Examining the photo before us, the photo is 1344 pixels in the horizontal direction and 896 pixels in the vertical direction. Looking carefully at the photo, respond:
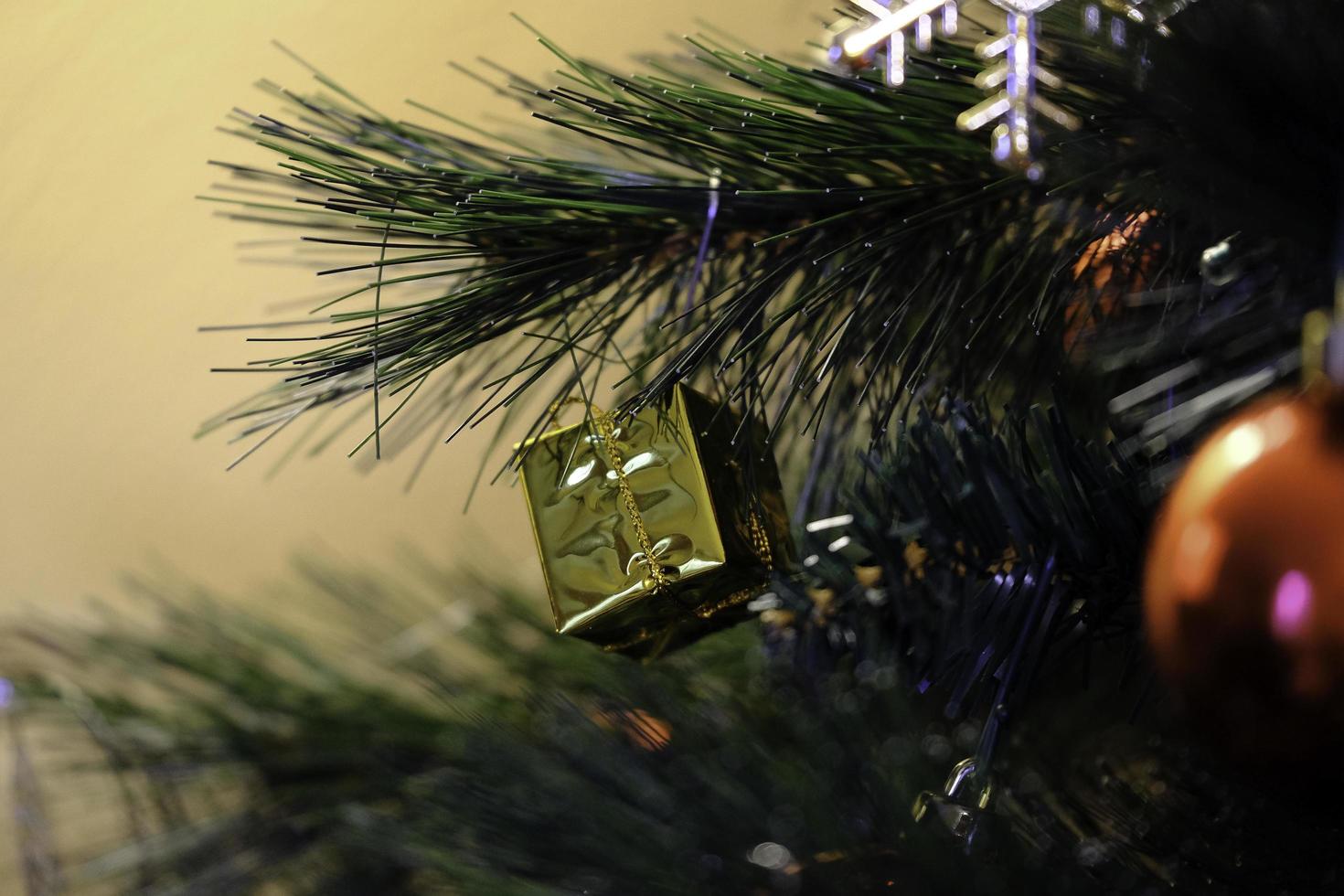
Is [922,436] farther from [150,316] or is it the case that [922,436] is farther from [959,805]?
[150,316]

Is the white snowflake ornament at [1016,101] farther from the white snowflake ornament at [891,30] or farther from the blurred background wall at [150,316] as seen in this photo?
the blurred background wall at [150,316]

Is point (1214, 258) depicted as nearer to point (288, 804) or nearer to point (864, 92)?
point (864, 92)

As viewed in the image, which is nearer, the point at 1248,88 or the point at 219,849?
the point at 1248,88

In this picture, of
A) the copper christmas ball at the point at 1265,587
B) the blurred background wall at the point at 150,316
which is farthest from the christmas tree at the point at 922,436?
the blurred background wall at the point at 150,316

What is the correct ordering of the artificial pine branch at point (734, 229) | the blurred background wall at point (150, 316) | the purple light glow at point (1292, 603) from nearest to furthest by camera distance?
the purple light glow at point (1292, 603), the artificial pine branch at point (734, 229), the blurred background wall at point (150, 316)

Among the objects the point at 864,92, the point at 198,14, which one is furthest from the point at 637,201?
the point at 198,14

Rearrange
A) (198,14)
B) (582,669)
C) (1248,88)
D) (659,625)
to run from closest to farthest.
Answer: (1248,88)
(659,625)
(582,669)
(198,14)

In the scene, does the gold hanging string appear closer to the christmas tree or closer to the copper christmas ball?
the christmas tree
